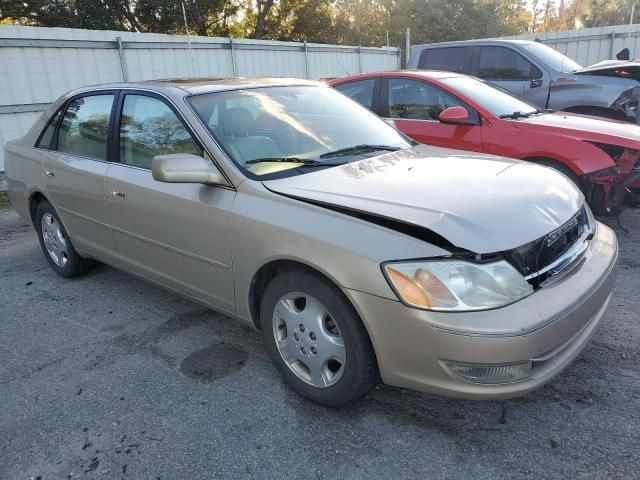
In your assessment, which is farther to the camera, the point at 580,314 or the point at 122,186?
the point at 122,186

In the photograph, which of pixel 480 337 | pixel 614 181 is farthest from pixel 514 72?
pixel 480 337

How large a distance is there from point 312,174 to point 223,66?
986 cm


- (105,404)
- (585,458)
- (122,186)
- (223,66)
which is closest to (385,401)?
(585,458)

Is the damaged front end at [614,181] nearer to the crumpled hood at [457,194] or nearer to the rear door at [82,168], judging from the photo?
the crumpled hood at [457,194]

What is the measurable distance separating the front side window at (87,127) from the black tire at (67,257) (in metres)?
0.60

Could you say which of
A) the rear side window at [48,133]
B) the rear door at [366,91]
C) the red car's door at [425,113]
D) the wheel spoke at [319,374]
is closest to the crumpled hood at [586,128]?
the red car's door at [425,113]

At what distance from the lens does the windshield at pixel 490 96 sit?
5281 mm

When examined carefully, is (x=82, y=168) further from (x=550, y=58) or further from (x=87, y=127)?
(x=550, y=58)

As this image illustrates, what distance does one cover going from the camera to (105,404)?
278cm

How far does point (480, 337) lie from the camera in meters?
2.06

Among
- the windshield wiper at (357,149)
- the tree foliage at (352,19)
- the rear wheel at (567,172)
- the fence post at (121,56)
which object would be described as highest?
the tree foliage at (352,19)

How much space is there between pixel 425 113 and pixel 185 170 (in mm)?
3512

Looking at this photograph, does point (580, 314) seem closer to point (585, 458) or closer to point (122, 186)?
point (585, 458)

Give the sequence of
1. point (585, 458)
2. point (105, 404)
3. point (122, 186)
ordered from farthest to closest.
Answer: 1. point (122, 186)
2. point (105, 404)
3. point (585, 458)
